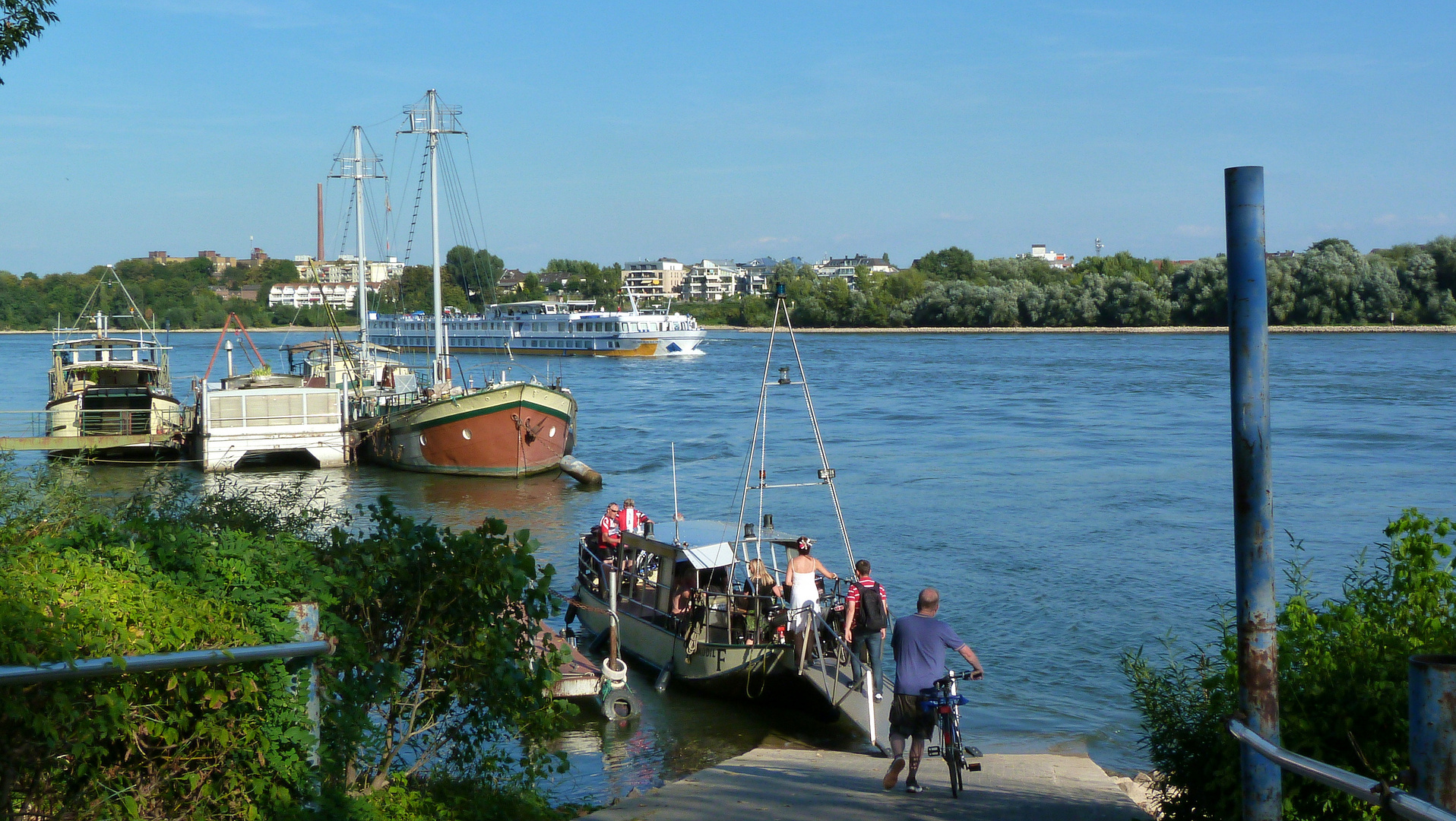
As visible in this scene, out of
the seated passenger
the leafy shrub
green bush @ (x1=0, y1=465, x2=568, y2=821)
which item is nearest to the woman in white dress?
→ the seated passenger

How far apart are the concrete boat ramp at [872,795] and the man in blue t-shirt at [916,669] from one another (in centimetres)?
34

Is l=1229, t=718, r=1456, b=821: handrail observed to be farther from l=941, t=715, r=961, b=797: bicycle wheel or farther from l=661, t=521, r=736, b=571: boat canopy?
l=661, t=521, r=736, b=571: boat canopy

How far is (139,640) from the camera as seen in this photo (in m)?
4.39

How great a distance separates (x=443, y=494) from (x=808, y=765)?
25625 mm

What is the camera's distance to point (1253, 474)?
15.5 ft

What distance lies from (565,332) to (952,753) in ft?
359

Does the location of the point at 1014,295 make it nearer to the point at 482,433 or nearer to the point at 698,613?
the point at 482,433

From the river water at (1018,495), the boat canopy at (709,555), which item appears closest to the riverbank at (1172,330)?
the river water at (1018,495)

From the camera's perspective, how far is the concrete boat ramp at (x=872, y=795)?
7.68 m

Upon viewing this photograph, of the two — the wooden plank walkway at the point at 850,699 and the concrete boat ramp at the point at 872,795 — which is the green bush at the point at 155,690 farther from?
the wooden plank walkway at the point at 850,699

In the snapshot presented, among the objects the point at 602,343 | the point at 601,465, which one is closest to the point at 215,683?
the point at 601,465

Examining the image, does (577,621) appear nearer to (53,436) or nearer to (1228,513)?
(1228,513)

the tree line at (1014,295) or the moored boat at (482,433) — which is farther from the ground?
the tree line at (1014,295)

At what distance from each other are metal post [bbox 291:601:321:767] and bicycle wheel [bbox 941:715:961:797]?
471cm
